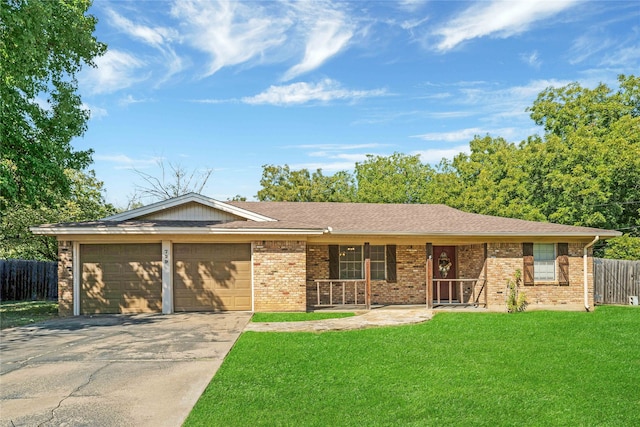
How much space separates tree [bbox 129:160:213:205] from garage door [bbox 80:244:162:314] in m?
17.0

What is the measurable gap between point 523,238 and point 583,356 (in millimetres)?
6576

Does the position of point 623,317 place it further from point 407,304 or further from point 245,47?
point 245,47

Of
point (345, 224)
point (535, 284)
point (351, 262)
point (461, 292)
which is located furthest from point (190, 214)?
point (535, 284)

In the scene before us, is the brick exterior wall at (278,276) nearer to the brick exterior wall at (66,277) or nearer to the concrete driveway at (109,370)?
the concrete driveway at (109,370)

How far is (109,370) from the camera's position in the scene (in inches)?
270

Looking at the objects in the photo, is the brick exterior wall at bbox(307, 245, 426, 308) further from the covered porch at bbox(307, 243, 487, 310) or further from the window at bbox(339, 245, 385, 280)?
the window at bbox(339, 245, 385, 280)

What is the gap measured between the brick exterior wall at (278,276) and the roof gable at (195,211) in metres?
0.98

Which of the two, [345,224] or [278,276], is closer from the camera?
[278,276]

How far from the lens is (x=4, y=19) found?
11.1 meters

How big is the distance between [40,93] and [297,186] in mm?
21985

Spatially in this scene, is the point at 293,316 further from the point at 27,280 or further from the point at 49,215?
the point at 49,215

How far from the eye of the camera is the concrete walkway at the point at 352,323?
10.2 meters

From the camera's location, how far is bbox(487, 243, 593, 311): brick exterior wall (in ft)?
46.0

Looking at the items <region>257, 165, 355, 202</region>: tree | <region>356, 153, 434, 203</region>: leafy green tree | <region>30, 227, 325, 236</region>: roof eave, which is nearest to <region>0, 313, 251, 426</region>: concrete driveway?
<region>30, 227, 325, 236</region>: roof eave
